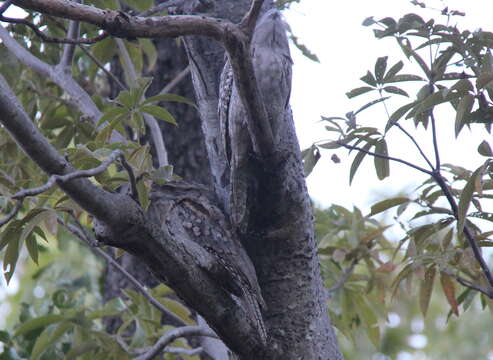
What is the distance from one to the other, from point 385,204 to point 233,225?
0.61 metres

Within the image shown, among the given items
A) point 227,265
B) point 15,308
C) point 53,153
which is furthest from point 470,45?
point 15,308

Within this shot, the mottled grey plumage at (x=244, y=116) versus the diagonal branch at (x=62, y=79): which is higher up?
the diagonal branch at (x=62, y=79)

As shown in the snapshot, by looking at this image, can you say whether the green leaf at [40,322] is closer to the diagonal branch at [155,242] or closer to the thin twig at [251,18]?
the diagonal branch at [155,242]

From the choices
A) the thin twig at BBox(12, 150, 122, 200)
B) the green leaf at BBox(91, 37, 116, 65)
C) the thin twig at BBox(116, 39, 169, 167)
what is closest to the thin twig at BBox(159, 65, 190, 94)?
the thin twig at BBox(116, 39, 169, 167)

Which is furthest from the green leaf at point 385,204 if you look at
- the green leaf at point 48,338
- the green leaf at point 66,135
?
the green leaf at point 66,135

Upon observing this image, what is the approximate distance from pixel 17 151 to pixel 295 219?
154 centimetres

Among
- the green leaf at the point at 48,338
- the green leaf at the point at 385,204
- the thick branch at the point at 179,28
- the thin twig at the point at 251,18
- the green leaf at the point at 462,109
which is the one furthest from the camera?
the green leaf at the point at 48,338

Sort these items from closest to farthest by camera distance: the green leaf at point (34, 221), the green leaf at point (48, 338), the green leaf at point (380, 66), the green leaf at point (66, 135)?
the green leaf at point (34, 221)
the green leaf at point (380, 66)
the green leaf at point (48, 338)
the green leaf at point (66, 135)

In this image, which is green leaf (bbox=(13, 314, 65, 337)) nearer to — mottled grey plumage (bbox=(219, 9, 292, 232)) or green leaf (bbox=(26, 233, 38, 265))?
green leaf (bbox=(26, 233, 38, 265))

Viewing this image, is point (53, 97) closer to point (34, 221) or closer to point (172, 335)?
point (34, 221)

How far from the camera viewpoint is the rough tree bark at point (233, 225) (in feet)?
5.27

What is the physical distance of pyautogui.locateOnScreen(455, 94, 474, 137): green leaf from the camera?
1.90 meters

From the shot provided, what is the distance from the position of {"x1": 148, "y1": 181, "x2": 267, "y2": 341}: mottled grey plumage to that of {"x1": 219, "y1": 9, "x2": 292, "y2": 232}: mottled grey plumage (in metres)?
0.07

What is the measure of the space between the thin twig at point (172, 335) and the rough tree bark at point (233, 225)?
0.28 m
